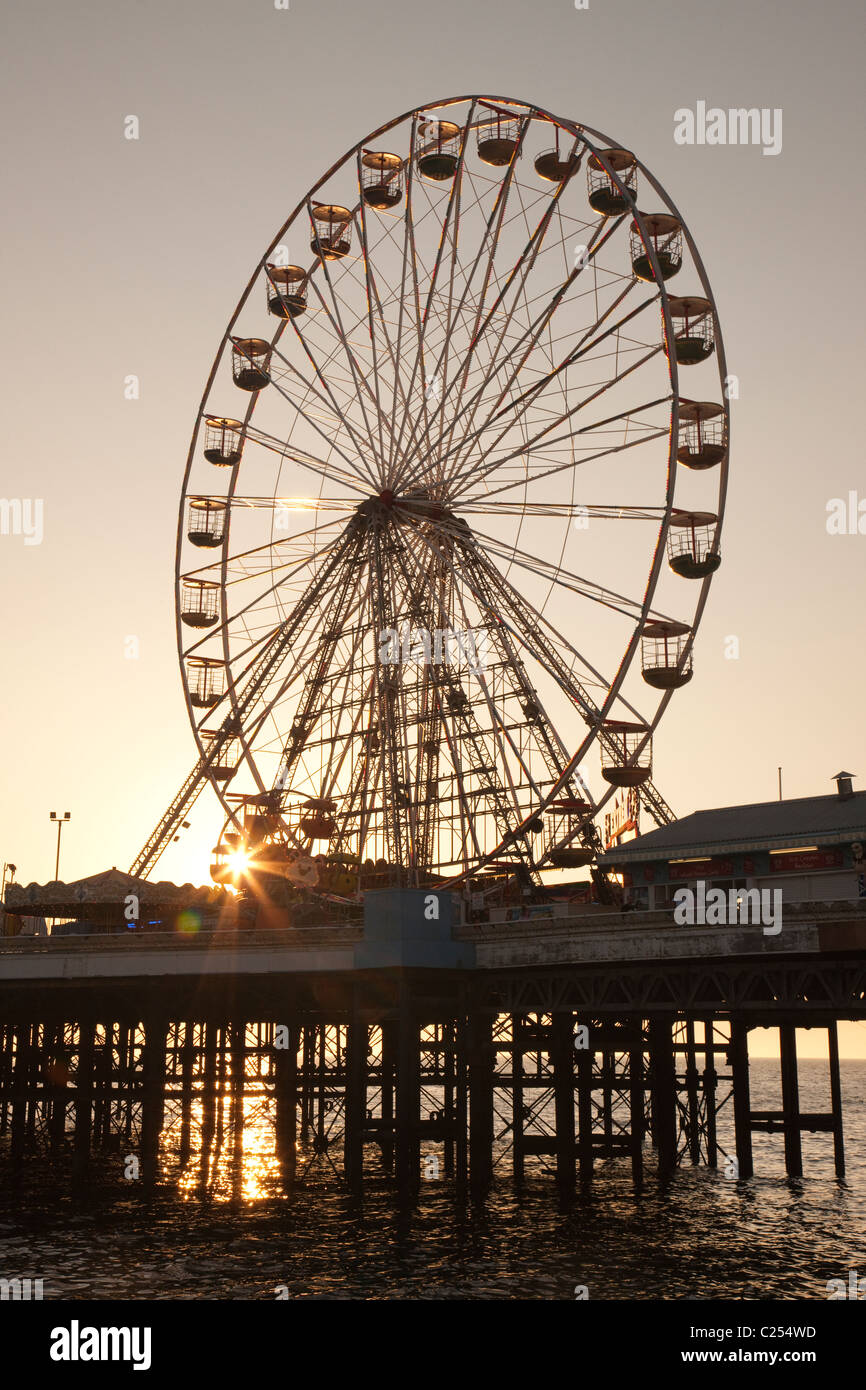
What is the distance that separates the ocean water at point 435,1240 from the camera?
3173 centimetres

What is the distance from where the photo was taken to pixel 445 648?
5038 cm

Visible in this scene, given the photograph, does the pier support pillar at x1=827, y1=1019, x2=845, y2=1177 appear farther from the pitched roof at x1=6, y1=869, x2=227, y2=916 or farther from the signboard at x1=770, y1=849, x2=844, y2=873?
the pitched roof at x1=6, y1=869, x2=227, y2=916

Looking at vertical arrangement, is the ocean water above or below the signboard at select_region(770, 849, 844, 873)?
below

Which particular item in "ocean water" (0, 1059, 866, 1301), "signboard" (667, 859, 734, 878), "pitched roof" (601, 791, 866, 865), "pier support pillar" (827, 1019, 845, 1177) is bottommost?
"ocean water" (0, 1059, 866, 1301)

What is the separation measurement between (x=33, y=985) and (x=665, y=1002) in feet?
71.4

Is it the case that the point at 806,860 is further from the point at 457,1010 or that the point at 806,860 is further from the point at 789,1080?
the point at 789,1080

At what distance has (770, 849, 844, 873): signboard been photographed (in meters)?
38.2

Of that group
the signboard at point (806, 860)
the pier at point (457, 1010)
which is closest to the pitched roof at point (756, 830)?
the signboard at point (806, 860)

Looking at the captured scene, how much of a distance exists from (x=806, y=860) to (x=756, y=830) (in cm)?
260

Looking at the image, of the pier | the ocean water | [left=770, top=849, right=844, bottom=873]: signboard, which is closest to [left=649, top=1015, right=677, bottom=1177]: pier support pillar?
the pier

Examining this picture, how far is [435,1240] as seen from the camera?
1441 inches

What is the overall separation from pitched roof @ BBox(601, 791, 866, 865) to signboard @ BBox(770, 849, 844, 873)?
0.92ft
